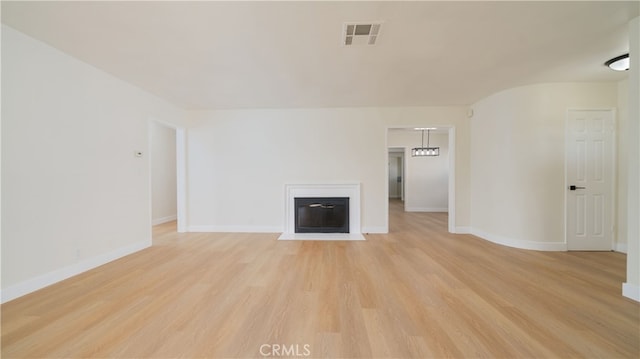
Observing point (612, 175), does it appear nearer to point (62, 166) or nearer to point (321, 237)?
point (321, 237)

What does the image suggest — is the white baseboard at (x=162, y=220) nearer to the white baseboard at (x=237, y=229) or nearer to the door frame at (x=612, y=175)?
the white baseboard at (x=237, y=229)

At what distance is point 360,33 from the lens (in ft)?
7.14

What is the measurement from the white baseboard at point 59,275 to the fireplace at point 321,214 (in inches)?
107

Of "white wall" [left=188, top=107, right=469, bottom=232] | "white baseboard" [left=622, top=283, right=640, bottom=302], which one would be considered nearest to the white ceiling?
"white wall" [left=188, top=107, right=469, bottom=232]

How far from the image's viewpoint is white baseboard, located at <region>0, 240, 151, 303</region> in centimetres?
209

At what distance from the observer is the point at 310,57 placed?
8.50 feet

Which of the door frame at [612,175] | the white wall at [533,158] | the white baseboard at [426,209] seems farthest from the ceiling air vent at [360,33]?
the white baseboard at [426,209]

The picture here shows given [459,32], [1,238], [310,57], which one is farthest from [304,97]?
[1,238]

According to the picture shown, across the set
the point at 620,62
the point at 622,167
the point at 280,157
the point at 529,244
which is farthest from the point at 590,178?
the point at 280,157

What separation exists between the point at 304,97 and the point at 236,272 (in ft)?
9.62

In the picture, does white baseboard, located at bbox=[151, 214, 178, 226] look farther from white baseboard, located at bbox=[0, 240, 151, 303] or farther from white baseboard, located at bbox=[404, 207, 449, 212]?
white baseboard, located at bbox=[404, 207, 449, 212]

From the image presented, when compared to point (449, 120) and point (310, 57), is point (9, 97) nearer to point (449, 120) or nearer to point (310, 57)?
point (310, 57)

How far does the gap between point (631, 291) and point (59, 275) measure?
5718mm

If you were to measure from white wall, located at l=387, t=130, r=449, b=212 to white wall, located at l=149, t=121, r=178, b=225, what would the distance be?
676cm
